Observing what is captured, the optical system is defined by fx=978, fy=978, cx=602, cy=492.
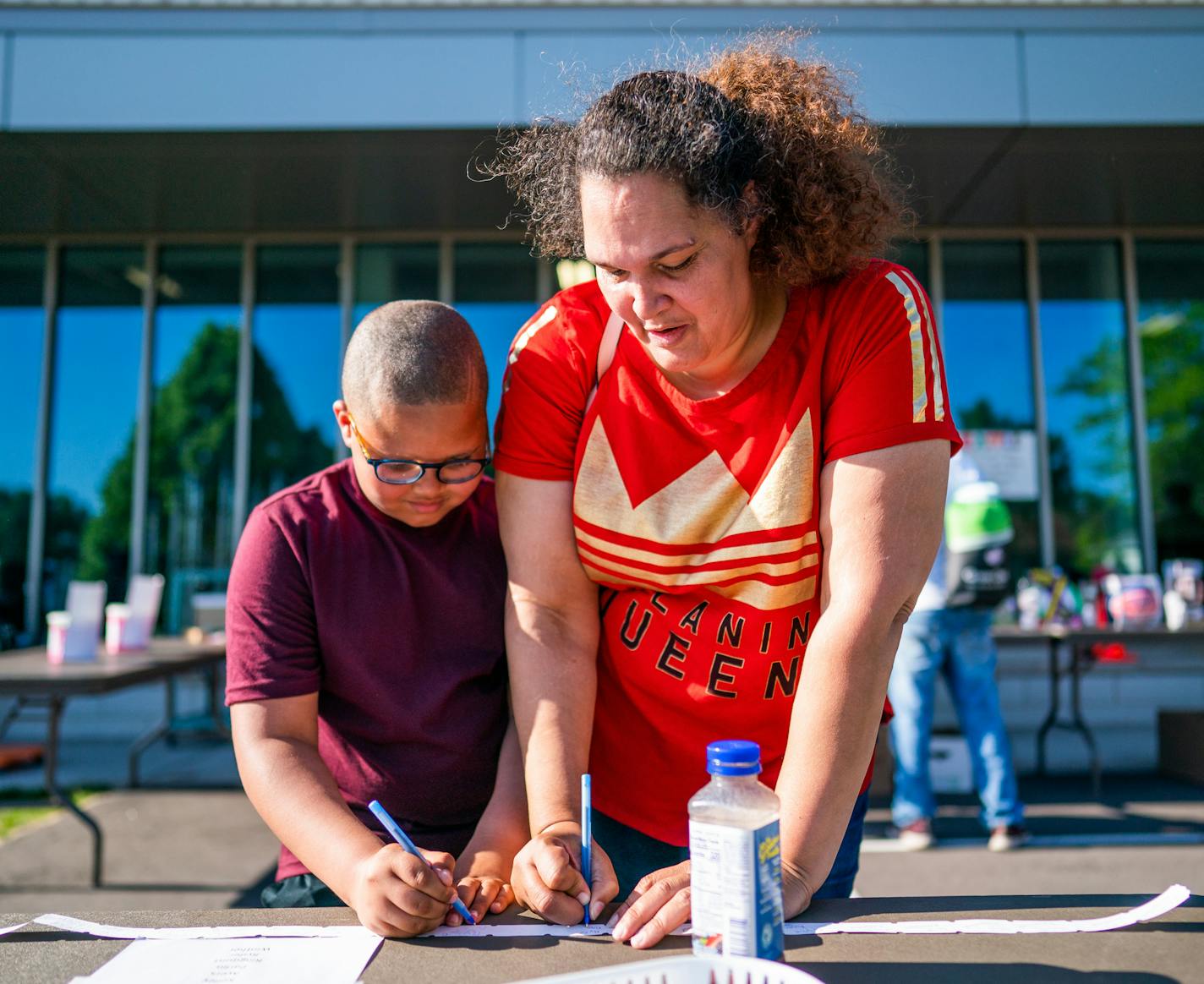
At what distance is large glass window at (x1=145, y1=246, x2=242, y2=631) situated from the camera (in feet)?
24.0

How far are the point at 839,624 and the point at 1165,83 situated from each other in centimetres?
606

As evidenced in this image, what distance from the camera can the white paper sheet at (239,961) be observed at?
101 centimetres

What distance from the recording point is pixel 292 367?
7.35 meters

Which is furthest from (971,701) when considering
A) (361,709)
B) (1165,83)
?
(1165,83)

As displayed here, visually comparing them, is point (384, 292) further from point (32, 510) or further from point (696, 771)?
point (696, 771)

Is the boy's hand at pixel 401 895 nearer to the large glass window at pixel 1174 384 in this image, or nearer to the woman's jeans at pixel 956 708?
the woman's jeans at pixel 956 708

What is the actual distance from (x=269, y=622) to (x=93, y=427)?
6.73m

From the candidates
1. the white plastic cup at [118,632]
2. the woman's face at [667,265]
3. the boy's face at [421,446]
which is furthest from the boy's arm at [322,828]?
the white plastic cup at [118,632]

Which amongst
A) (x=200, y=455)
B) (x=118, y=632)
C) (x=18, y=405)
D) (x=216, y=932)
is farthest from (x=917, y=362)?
(x=18, y=405)

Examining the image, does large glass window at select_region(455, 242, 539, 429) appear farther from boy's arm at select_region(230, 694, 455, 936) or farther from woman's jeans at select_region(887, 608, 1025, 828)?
boy's arm at select_region(230, 694, 455, 936)

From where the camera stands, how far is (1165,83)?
19.1ft

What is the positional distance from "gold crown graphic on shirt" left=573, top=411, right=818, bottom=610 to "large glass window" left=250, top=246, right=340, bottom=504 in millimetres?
6152

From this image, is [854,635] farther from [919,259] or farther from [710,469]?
[919,259]

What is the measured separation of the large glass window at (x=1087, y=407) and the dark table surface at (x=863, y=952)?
6648mm
